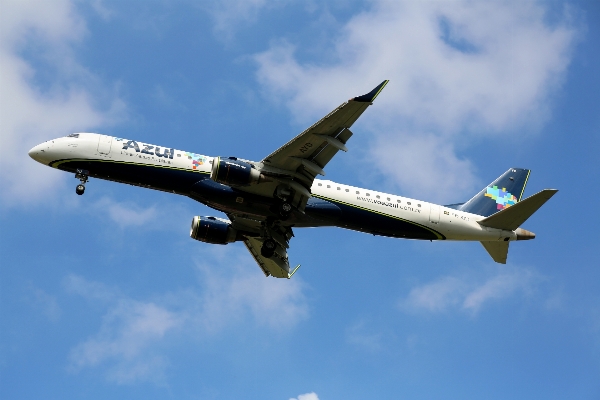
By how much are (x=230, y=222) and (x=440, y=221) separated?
47.8 feet

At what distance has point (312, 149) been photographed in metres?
45.2

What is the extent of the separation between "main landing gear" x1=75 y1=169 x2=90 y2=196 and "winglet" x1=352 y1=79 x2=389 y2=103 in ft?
58.7

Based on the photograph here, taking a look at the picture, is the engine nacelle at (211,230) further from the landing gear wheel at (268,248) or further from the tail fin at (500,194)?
the tail fin at (500,194)

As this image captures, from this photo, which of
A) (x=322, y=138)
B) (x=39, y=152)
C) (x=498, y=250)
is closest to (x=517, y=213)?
(x=498, y=250)

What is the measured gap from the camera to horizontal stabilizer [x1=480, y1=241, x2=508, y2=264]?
53.1 meters

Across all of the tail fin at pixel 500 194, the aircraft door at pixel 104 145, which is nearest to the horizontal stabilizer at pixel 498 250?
the tail fin at pixel 500 194

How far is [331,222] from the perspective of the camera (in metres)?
49.9

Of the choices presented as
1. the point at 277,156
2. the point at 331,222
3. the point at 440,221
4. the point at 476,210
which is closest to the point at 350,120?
the point at 277,156

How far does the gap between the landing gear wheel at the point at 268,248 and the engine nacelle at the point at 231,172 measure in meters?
7.29

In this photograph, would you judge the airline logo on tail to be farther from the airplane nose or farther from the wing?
the airplane nose

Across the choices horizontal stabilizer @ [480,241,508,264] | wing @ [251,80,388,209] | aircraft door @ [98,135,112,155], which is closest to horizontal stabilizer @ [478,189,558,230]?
horizontal stabilizer @ [480,241,508,264]

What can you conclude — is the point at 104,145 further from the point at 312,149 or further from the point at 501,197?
the point at 501,197

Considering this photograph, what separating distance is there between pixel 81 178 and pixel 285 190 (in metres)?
12.7

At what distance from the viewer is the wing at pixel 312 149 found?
41750 mm
